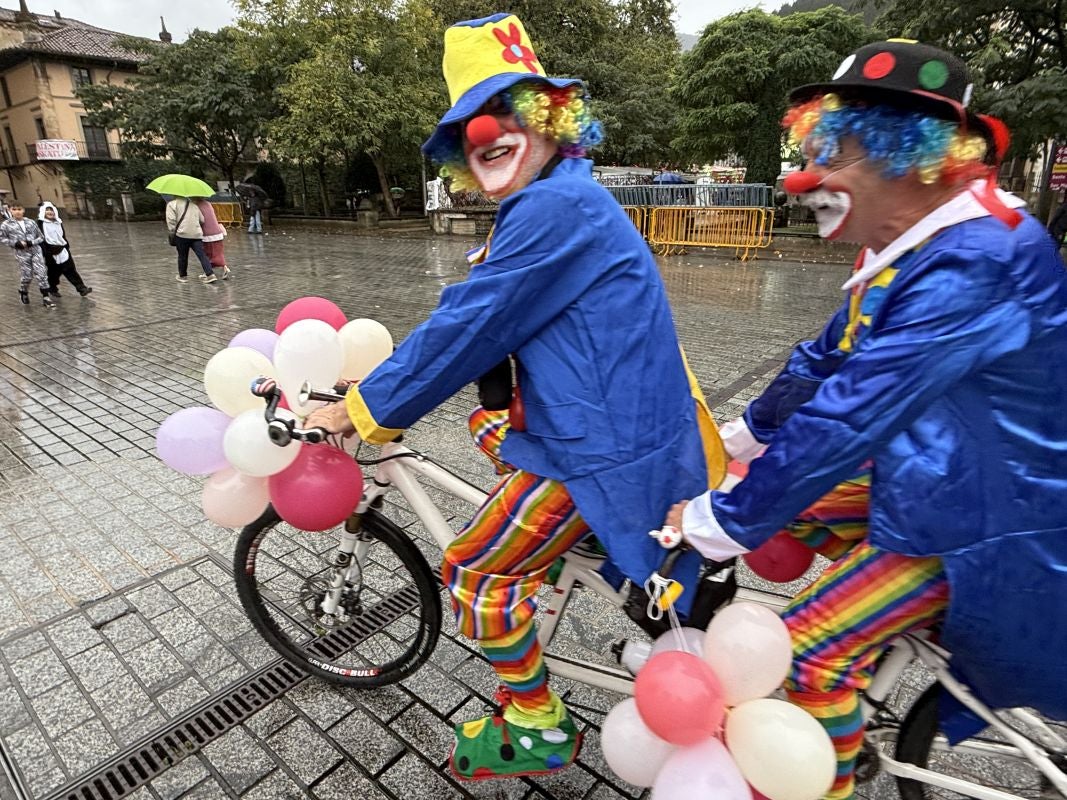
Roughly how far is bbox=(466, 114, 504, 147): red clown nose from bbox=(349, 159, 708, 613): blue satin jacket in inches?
7.0

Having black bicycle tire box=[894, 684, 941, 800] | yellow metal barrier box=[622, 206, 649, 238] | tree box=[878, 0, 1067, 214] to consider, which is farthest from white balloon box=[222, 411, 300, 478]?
yellow metal barrier box=[622, 206, 649, 238]

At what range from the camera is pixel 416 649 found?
236cm

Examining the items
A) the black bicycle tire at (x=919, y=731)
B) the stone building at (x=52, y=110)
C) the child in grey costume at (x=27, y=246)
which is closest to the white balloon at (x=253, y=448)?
the black bicycle tire at (x=919, y=731)

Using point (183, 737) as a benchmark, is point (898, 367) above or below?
above

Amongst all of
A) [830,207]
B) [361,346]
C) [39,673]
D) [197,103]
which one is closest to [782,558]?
[830,207]

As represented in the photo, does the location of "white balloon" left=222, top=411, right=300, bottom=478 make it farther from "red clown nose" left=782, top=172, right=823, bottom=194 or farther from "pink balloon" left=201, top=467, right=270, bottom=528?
"red clown nose" left=782, top=172, right=823, bottom=194

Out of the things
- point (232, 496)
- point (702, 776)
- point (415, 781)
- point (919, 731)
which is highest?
point (232, 496)

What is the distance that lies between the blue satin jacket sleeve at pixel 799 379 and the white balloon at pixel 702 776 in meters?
0.80

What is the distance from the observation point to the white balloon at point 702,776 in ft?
4.52

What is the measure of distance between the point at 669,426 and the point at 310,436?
91 cm

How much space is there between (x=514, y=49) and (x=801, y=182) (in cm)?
81

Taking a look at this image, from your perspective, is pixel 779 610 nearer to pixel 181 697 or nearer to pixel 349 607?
pixel 349 607

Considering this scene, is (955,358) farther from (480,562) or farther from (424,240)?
(424,240)

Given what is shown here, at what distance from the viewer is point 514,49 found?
175 centimetres
